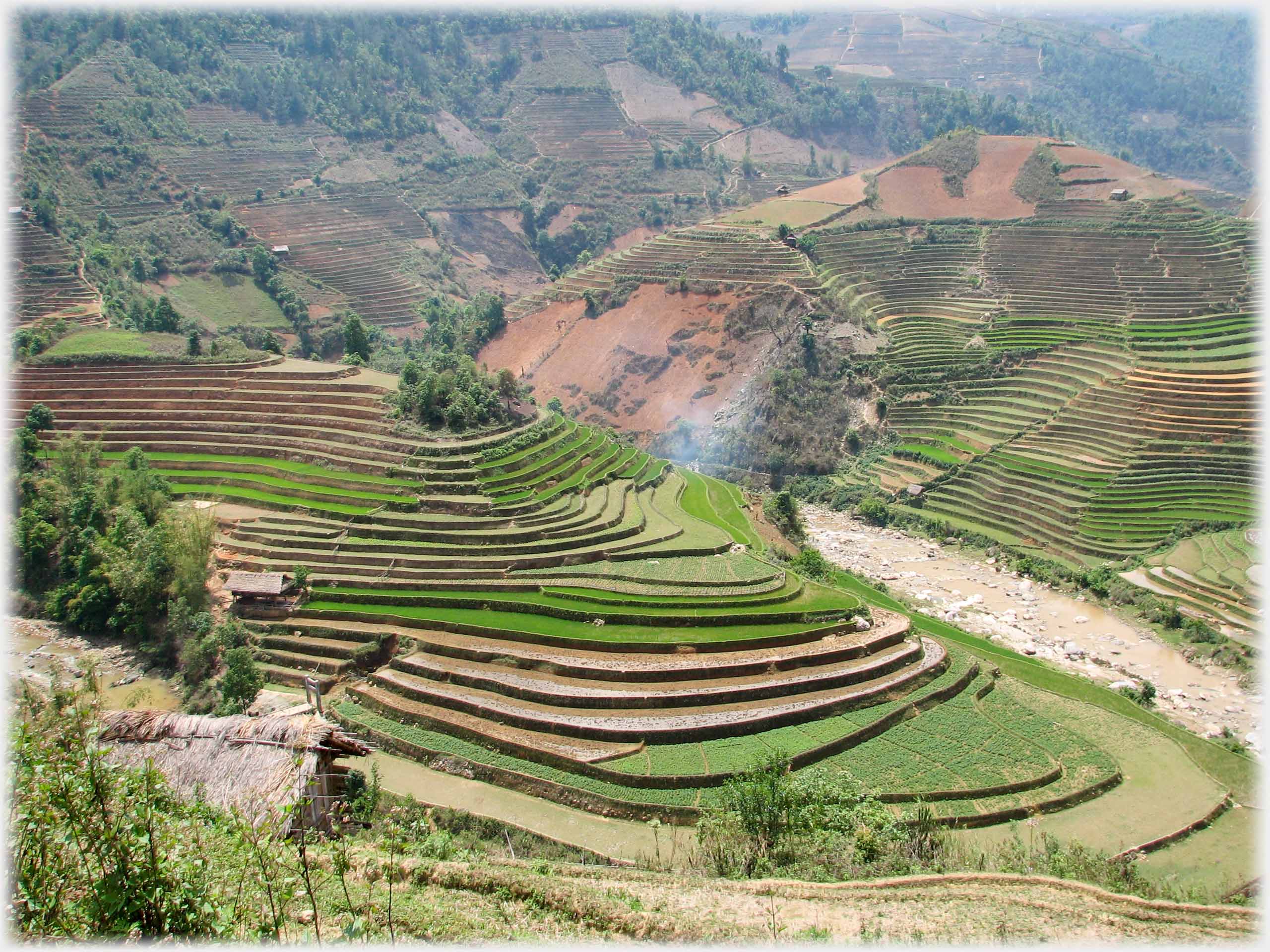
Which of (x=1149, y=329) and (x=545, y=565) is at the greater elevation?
(x=1149, y=329)

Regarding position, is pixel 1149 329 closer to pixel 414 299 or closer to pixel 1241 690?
pixel 1241 690

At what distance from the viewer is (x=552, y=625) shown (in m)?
29.6

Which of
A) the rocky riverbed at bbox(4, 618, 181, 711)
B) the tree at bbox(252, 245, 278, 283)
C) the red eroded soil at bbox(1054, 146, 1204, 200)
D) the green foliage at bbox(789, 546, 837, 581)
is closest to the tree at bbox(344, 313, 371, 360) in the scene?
the rocky riverbed at bbox(4, 618, 181, 711)

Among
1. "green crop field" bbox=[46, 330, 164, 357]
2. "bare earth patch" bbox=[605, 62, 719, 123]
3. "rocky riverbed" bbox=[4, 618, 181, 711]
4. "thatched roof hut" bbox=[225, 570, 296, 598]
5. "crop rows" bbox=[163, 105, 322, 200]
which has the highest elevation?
"bare earth patch" bbox=[605, 62, 719, 123]

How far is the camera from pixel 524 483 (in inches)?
1451

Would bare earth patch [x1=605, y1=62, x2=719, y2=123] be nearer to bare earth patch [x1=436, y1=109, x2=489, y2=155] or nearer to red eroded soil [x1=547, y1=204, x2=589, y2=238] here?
bare earth patch [x1=436, y1=109, x2=489, y2=155]

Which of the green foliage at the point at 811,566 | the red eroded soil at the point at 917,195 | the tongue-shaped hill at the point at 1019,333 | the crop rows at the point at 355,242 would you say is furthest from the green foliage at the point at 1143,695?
the crop rows at the point at 355,242

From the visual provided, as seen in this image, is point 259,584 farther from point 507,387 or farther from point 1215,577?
point 1215,577

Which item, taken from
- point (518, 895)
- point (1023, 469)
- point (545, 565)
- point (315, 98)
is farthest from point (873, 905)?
point (315, 98)

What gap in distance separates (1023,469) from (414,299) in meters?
53.6

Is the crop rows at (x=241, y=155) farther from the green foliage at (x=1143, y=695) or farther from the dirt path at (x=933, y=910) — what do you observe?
the dirt path at (x=933, y=910)

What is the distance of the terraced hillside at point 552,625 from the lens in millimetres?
24422

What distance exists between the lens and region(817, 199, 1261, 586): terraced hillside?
44.2 meters

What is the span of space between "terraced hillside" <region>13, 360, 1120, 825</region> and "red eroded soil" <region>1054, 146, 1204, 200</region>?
4804cm
